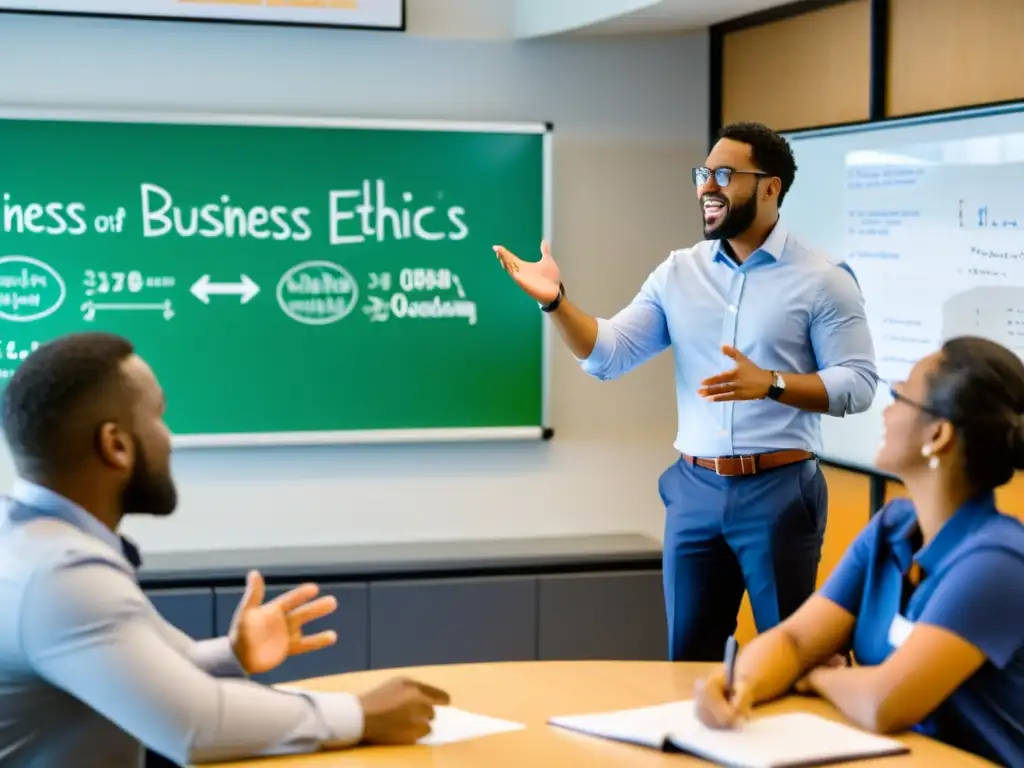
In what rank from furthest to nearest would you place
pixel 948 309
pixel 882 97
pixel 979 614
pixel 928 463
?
pixel 882 97, pixel 948 309, pixel 928 463, pixel 979 614

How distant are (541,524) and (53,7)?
2.28m

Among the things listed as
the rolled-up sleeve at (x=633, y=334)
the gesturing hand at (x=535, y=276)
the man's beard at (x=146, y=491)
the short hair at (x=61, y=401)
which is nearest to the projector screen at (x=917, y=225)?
the rolled-up sleeve at (x=633, y=334)

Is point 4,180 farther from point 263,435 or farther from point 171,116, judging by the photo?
point 263,435

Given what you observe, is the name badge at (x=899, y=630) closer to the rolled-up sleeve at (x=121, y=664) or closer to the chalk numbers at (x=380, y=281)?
the rolled-up sleeve at (x=121, y=664)

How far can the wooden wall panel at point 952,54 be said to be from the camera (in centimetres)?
319

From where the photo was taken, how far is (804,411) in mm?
2949

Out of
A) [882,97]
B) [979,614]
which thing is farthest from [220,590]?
[979,614]

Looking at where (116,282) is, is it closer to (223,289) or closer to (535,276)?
(223,289)

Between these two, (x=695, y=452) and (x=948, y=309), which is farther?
(x=948, y=309)

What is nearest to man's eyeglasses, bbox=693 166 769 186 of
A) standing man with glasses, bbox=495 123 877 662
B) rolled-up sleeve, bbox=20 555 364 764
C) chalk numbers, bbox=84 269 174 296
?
standing man with glasses, bbox=495 123 877 662

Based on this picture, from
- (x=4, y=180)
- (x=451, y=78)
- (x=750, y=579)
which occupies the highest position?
(x=451, y=78)

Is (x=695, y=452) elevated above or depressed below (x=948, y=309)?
below

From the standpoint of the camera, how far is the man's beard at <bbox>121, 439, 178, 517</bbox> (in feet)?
5.82

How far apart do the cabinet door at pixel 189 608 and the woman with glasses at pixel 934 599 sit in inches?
92.4
